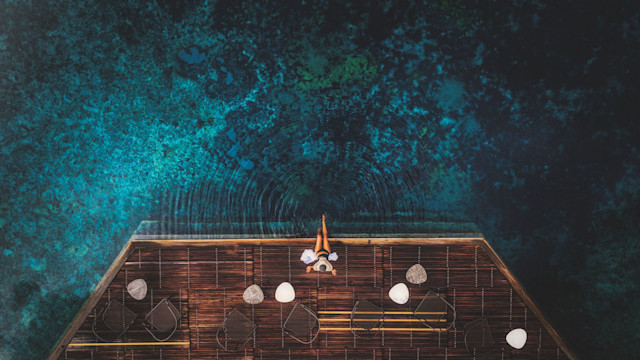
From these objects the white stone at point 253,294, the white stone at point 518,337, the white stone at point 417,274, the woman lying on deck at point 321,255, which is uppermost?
the woman lying on deck at point 321,255

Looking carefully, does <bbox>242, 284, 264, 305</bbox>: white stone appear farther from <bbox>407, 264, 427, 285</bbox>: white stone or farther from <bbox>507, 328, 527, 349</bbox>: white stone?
<bbox>507, 328, 527, 349</bbox>: white stone

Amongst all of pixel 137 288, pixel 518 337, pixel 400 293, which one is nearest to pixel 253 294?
pixel 137 288

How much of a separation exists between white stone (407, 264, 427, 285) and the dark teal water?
0.44 meters

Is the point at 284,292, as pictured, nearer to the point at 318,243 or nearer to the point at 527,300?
the point at 318,243

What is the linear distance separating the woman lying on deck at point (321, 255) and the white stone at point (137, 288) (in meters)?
1.37

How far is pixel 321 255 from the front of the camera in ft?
9.18

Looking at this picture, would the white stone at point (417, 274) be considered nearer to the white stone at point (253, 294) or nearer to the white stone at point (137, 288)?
the white stone at point (253, 294)

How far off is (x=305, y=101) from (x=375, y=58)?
0.66 m

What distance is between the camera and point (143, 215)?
10.3 ft

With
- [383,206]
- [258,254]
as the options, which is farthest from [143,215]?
[383,206]

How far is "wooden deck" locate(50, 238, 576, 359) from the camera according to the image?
305 centimetres

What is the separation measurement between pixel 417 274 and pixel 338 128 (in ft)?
4.54

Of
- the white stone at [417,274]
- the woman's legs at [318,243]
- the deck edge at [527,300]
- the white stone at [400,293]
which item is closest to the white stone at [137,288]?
the woman's legs at [318,243]

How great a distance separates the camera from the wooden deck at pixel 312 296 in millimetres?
3047
